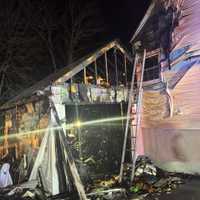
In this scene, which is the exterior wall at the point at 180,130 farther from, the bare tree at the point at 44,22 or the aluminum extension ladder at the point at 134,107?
the bare tree at the point at 44,22

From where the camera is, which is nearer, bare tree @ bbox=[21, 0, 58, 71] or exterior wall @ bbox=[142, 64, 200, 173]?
exterior wall @ bbox=[142, 64, 200, 173]

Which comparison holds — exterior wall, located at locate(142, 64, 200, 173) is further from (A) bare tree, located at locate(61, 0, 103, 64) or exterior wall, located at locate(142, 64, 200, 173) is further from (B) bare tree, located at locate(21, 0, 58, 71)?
(A) bare tree, located at locate(61, 0, 103, 64)

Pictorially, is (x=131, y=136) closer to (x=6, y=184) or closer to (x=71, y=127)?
(x=71, y=127)

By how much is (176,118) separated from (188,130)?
616mm

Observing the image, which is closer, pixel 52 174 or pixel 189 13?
pixel 52 174

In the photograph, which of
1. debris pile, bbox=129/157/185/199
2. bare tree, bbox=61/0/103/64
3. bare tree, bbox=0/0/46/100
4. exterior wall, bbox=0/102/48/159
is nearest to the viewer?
debris pile, bbox=129/157/185/199

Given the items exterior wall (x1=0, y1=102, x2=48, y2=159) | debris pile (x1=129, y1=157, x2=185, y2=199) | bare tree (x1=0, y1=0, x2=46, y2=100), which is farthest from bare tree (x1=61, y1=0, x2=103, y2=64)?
debris pile (x1=129, y1=157, x2=185, y2=199)

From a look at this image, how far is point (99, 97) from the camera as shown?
1189 centimetres

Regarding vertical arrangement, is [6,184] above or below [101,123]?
below

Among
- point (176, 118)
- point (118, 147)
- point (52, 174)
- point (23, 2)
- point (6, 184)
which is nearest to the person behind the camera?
point (52, 174)

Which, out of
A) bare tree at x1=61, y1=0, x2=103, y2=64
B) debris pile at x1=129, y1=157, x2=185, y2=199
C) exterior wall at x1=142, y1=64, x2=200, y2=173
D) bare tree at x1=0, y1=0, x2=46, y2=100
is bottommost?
debris pile at x1=129, y1=157, x2=185, y2=199

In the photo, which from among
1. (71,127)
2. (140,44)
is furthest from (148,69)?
(71,127)

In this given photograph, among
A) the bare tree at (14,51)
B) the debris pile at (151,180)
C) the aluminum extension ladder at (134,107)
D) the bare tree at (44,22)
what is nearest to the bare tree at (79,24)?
the bare tree at (44,22)

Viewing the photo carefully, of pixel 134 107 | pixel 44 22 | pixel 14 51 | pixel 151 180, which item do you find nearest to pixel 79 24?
pixel 44 22
